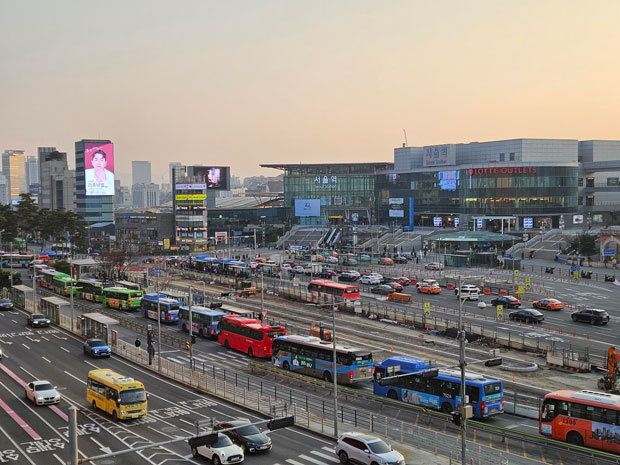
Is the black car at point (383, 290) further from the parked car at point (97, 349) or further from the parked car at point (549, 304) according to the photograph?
the parked car at point (97, 349)

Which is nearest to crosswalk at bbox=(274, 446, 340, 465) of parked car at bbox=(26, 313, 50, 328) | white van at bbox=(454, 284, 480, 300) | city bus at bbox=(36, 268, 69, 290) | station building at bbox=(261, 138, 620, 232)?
parked car at bbox=(26, 313, 50, 328)

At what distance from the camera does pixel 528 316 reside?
67312mm

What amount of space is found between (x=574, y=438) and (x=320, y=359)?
19.2 meters

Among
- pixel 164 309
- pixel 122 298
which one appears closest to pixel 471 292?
pixel 164 309

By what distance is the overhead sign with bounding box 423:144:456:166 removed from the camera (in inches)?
7259

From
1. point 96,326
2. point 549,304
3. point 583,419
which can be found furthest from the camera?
point 549,304

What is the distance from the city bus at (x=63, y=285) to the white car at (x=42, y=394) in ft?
160

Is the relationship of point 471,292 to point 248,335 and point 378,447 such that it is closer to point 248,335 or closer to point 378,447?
point 248,335

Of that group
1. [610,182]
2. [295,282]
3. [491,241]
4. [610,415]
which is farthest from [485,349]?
[610,182]

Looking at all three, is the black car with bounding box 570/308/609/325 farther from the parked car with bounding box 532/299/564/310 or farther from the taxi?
the taxi

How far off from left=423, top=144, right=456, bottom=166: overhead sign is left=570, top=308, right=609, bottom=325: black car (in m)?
120

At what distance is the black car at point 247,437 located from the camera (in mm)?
31844

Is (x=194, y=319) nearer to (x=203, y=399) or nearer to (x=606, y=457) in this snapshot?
(x=203, y=399)

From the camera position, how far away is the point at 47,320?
69.5m
